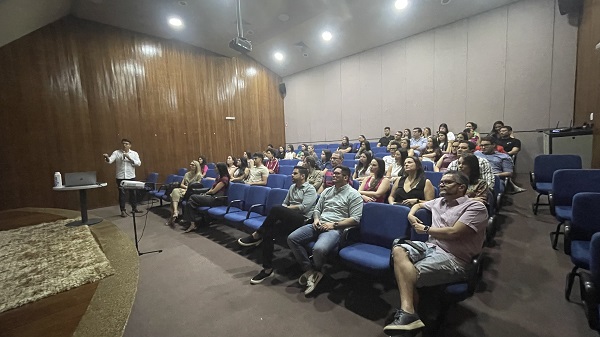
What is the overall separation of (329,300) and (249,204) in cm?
192

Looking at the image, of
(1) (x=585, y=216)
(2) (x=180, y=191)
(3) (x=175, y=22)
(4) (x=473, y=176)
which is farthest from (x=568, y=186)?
(3) (x=175, y=22)

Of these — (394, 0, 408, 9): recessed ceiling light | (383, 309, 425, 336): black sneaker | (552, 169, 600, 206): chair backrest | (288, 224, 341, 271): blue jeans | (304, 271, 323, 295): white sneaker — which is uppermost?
(394, 0, 408, 9): recessed ceiling light

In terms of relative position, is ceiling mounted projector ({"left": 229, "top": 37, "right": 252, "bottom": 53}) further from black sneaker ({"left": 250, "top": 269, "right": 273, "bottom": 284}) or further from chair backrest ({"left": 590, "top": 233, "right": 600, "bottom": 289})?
chair backrest ({"left": 590, "top": 233, "right": 600, "bottom": 289})

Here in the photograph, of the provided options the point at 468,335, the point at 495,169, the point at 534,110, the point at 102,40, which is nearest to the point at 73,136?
the point at 102,40

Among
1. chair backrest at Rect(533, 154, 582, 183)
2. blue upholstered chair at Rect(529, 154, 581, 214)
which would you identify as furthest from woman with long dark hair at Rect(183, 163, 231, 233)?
chair backrest at Rect(533, 154, 582, 183)

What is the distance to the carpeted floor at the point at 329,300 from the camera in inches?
70.4

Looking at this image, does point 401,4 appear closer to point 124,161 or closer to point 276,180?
point 276,180

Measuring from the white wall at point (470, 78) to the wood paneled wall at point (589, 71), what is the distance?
0.33m

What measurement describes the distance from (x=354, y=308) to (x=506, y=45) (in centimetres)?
678

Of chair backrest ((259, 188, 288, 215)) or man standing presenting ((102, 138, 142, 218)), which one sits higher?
man standing presenting ((102, 138, 142, 218))

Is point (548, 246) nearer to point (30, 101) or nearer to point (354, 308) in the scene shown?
point (354, 308)

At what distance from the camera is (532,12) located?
218 inches

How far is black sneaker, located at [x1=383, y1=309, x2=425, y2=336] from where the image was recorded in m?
1.53

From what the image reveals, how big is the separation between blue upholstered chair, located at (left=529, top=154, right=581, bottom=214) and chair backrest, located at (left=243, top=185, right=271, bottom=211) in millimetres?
3588
